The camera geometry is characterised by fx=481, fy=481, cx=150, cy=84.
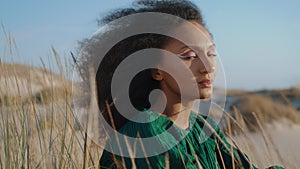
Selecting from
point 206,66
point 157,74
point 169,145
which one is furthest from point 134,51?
point 169,145

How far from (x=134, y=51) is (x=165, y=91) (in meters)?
0.18

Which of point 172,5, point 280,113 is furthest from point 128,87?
point 280,113

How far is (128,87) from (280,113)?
7021mm

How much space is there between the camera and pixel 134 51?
4.46 feet

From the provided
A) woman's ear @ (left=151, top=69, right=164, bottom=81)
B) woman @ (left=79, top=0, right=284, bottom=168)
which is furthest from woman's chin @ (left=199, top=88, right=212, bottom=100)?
woman's ear @ (left=151, top=69, right=164, bottom=81)

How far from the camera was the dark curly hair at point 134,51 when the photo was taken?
1.29 metres

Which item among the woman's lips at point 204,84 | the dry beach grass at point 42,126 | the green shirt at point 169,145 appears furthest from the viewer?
the dry beach grass at point 42,126

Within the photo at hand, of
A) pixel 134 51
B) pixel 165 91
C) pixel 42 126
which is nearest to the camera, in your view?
pixel 165 91

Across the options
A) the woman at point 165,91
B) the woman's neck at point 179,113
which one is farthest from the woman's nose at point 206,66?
the woman's neck at point 179,113

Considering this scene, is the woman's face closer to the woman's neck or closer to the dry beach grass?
the woman's neck

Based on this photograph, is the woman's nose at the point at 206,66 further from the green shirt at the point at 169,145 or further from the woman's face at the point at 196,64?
the green shirt at the point at 169,145

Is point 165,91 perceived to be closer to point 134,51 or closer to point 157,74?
point 157,74

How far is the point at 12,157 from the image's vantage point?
1.60 metres

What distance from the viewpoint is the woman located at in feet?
3.75
